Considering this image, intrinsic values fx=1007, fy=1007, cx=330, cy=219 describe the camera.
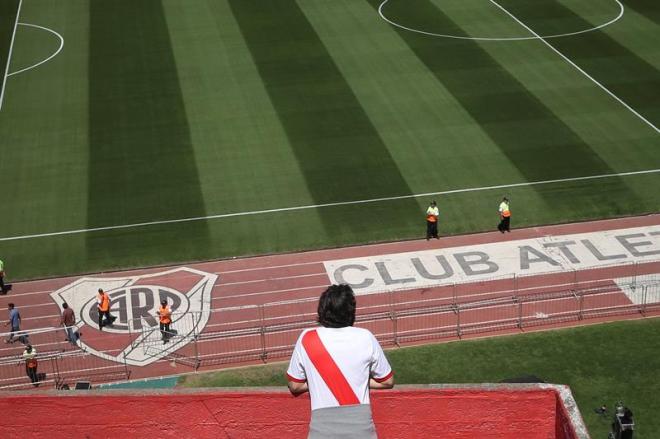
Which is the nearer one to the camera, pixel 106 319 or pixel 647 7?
pixel 106 319

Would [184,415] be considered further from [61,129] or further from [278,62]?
[278,62]

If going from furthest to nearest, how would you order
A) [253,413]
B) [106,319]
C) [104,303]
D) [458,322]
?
[106,319] → [104,303] → [458,322] → [253,413]

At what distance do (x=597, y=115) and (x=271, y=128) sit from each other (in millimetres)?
12861

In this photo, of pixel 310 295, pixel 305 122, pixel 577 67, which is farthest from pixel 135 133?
pixel 577 67

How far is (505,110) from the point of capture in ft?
131

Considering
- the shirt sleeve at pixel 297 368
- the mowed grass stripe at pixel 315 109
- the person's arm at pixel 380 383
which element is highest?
the shirt sleeve at pixel 297 368

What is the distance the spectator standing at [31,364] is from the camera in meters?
25.0

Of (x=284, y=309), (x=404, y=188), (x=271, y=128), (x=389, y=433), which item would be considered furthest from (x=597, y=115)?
(x=389, y=433)

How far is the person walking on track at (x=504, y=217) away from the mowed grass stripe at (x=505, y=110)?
2.65 meters

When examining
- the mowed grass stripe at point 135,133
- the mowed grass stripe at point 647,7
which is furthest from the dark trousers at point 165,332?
the mowed grass stripe at point 647,7

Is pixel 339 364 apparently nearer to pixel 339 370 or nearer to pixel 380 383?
pixel 339 370

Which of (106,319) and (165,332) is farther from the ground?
(165,332)

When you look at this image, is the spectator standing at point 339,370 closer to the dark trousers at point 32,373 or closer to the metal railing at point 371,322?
the metal railing at point 371,322

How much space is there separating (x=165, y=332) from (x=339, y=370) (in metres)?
20.1
